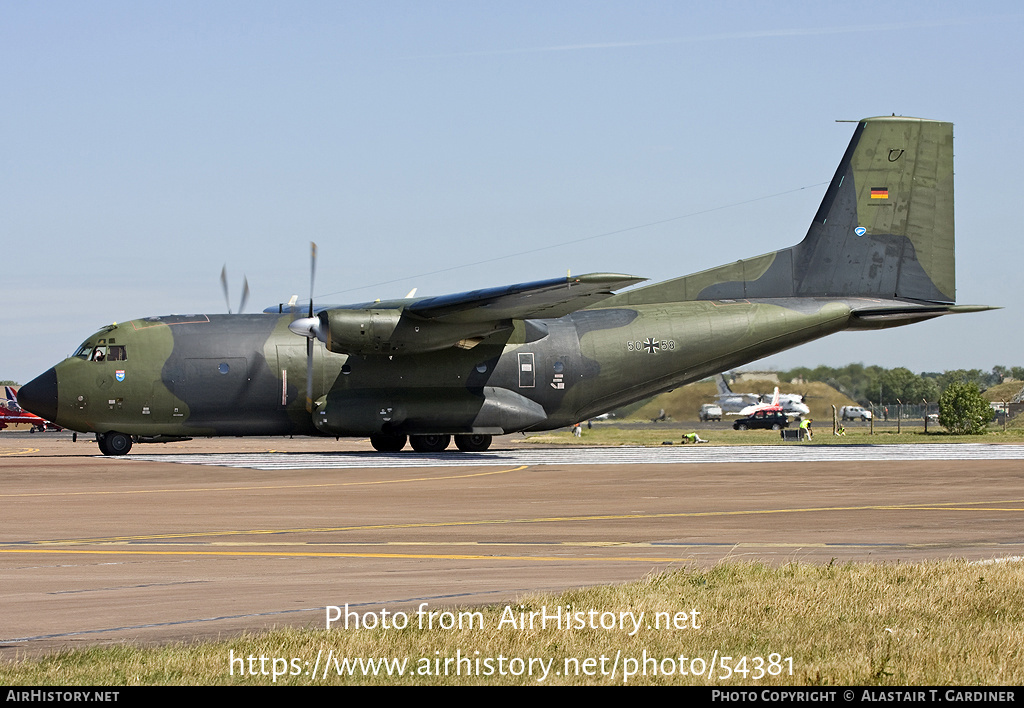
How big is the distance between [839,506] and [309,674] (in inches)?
560

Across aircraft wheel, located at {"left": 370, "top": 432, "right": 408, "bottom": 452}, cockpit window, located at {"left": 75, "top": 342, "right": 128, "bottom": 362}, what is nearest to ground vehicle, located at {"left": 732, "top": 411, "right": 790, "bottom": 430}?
aircraft wheel, located at {"left": 370, "top": 432, "right": 408, "bottom": 452}

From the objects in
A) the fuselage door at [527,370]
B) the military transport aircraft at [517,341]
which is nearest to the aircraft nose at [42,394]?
the military transport aircraft at [517,341]

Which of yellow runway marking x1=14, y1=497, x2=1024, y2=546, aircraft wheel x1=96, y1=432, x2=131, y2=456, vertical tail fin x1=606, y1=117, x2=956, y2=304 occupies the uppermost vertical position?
vertical tail fin x1=606, y1=117, x2=956, y2=304

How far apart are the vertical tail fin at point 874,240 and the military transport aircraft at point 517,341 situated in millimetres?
48

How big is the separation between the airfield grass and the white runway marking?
67.0ft

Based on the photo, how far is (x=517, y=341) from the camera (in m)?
35.3

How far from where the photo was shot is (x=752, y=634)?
8992mm

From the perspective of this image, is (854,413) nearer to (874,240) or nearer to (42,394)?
(874,240)

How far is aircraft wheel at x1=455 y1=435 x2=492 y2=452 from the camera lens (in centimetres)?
3797

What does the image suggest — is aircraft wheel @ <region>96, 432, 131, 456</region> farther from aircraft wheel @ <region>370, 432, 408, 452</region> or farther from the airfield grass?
the airfield grass

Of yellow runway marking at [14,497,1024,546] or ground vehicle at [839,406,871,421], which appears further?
ground vehicle at [839,406,871,421]

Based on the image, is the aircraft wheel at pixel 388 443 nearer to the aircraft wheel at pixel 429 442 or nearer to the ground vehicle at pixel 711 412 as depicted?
the aircraft wheel at pixel 429 442

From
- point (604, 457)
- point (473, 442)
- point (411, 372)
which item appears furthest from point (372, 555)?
point (473, 442)
